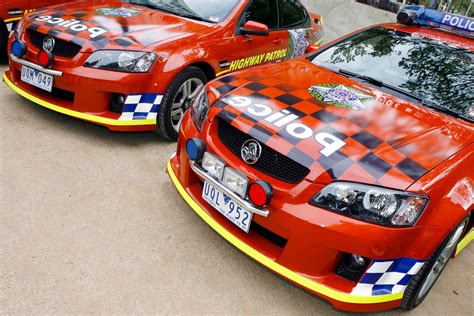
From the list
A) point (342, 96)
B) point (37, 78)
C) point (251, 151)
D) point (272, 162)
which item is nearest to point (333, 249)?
point (272, 162)

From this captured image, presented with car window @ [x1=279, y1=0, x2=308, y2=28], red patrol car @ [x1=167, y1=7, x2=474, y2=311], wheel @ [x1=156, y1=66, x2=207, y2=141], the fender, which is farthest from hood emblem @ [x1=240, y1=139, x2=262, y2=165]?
car window @ [x1=279, y1=0, x2=308, y2=28]

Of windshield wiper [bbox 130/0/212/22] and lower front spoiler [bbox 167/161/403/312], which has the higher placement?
windshield wiper [bbox 130/0/212/22]

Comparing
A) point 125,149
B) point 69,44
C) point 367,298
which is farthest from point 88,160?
point 367,298

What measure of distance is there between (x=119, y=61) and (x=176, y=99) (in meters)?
0.58

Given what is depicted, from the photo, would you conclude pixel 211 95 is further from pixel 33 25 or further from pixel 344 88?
pixel 33 25

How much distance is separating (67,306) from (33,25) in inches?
103

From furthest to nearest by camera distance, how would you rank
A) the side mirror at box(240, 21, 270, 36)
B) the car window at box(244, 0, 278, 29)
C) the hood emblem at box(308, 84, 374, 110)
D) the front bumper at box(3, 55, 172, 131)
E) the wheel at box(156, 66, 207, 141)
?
the car window at box(244, 0, 278, 29), the side mirror at box(240, 21, 270, 36), the wheel at box(156, 66, 207, 141), the front bumper at box(3, 55, 172, 131), the hood emblem at box(308, 84, 374, 110)

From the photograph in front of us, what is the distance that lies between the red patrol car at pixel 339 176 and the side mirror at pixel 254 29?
1248mm

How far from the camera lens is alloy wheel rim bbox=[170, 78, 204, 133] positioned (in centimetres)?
365

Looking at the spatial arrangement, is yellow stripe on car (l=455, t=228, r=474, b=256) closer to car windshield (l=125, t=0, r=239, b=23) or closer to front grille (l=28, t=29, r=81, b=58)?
car windshield (l=125, t=0, r=239, b=23)

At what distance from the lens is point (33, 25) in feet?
12.0

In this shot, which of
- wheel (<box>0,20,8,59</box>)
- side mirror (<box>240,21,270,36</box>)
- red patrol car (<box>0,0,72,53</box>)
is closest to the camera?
side mirror (<box>240,21,270,36</box>)

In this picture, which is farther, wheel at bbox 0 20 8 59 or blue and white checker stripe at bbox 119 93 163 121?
wheel at bbox 0 20 8 59

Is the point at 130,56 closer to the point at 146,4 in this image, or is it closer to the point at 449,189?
the point at 146,4
